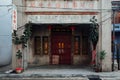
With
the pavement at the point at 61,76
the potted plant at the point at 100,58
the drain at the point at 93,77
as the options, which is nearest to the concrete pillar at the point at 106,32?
the potted plant at the point at 100,58

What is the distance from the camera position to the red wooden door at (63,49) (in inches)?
1057

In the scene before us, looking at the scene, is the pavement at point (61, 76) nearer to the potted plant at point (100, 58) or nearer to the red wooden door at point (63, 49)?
the potted plant at point (100, 58)

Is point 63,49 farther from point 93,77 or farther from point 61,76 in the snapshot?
point 93,77

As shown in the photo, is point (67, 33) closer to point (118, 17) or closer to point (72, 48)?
point (72, 48)

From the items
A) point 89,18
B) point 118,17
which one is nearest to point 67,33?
point 89,18

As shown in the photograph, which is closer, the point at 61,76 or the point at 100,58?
the point at 61,76

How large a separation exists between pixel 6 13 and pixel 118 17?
15.3 m

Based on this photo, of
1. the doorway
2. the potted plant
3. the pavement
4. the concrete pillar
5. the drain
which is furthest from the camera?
the doorway

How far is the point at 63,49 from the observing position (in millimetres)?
27062

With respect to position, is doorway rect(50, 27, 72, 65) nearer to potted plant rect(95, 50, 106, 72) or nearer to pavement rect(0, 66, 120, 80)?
potted plant rect(95, 50, 106, 72)

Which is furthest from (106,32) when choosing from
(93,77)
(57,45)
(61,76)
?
(57,45)

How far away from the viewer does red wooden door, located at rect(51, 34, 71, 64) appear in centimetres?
2686

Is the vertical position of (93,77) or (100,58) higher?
(100,58)

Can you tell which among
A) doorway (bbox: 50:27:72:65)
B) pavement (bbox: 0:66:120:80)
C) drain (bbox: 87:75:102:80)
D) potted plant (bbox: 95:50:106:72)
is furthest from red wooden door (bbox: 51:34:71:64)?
drain (bbox: 87:75:102:80)
